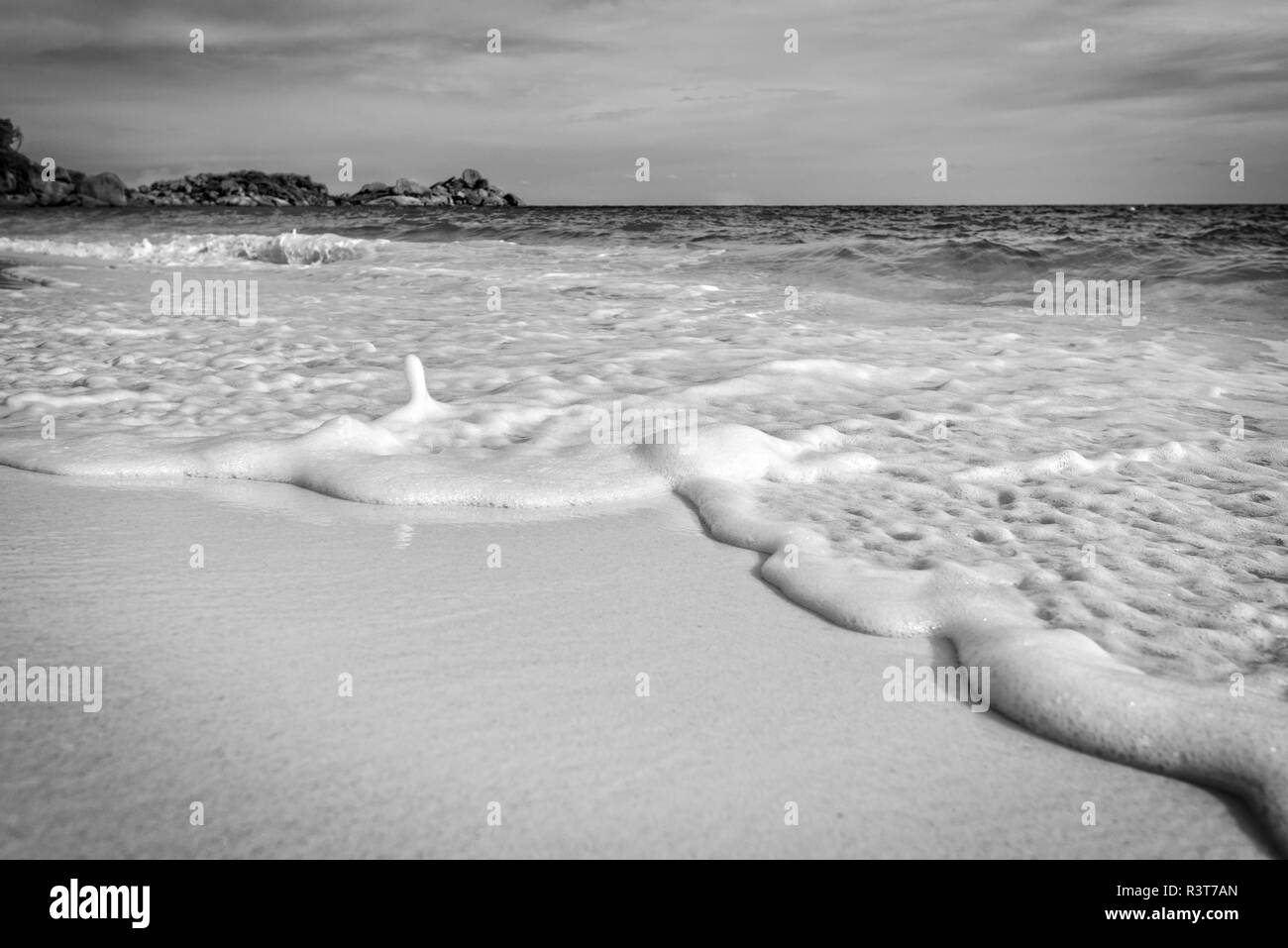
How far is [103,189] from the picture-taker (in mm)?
65625

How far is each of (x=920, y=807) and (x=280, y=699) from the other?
1121 millimetres

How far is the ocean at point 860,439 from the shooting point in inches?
79.4

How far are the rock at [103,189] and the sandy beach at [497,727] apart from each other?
7394cm

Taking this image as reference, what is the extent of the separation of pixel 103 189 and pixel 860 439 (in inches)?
2947

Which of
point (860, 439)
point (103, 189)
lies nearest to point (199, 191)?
point (103, 189)

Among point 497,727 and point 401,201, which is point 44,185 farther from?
point 497,727

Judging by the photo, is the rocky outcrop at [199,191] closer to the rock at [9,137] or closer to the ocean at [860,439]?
the rock at [9,137]

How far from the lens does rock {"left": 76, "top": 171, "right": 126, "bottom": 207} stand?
214 feet

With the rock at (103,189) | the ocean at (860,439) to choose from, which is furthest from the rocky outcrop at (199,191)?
the ocean at (860,439)

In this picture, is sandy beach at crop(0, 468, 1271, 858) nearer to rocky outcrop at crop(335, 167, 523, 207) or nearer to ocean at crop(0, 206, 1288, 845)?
ocean at crop(0, 206, 1288, 845)

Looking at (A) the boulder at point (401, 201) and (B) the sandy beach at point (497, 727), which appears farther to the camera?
(A) the boulder at point (401, 201)
